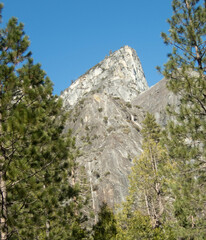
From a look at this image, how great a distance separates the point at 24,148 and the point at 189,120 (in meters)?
7.07

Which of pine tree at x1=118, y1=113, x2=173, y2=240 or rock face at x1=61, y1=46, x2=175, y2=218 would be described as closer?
pine tree at x1=118, y1=113, x2=173, y2=240

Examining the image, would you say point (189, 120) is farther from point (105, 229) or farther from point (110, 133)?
point (110, 133)

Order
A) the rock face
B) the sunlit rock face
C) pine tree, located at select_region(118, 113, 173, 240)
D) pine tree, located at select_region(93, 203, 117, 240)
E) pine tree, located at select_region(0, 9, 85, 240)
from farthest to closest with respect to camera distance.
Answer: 1. the sunlit rock face
2. the rock face
3. pine tree, located at select_region(93, 203, 117, 240)
4. pine tree, located at select_region(118, 113, 173, 240)
5. pine tree, located at select_region(0, 9, 85, 240)

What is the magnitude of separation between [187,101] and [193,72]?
53.0 inches

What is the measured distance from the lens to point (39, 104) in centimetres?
727

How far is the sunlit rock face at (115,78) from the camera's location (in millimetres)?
103938

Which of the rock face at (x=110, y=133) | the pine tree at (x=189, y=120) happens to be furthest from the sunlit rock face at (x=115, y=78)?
the pine tree at (x=189, y=120)

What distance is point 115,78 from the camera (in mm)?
109125

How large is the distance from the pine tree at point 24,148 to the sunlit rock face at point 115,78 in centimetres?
9232

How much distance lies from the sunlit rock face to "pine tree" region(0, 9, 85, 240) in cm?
9232

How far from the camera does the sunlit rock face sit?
103938mm

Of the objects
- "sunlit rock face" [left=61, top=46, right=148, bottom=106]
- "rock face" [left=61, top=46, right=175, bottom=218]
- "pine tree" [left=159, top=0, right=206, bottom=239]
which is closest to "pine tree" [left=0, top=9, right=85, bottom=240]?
"pine tree" [left=159, top=0, right=206, bottom=239]

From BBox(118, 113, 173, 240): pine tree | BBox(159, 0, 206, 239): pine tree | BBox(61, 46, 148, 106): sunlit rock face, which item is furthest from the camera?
BBox(61, 46, 148, 106): sunlit rock face

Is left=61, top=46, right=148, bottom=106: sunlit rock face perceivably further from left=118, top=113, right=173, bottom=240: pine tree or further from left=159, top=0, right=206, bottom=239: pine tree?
left=159, top=0, right=206, bottom=239: pine tree
